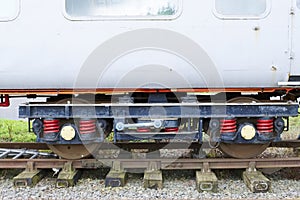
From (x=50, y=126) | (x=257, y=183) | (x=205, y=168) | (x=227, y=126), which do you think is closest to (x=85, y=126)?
(x=50, y=126)

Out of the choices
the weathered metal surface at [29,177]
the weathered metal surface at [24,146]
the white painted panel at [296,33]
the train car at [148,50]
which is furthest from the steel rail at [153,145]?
the white painted panel at [296,33]

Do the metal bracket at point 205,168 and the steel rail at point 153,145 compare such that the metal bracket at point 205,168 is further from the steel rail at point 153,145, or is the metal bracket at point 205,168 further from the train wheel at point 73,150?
the train wheel at point 73,150

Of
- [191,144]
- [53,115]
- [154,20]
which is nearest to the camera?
[154,20]

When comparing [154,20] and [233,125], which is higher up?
[154,20]

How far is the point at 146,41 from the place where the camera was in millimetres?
4938

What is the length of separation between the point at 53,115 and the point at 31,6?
4.81 ft

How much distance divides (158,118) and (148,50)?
3.07ft

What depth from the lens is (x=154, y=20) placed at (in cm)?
493

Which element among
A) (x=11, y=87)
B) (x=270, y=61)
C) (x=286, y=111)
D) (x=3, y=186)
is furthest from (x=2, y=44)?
(x=286, y=111)

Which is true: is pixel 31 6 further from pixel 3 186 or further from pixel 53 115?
pixel 3 186

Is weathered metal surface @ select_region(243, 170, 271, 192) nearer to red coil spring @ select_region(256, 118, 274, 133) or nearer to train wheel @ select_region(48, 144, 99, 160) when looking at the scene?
red coil spring @ select_region(256, 118, 274, 133)

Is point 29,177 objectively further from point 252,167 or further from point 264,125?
point 264,125

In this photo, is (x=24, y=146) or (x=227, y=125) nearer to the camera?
(x=227, y=125)

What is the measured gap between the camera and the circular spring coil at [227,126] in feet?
17.4
